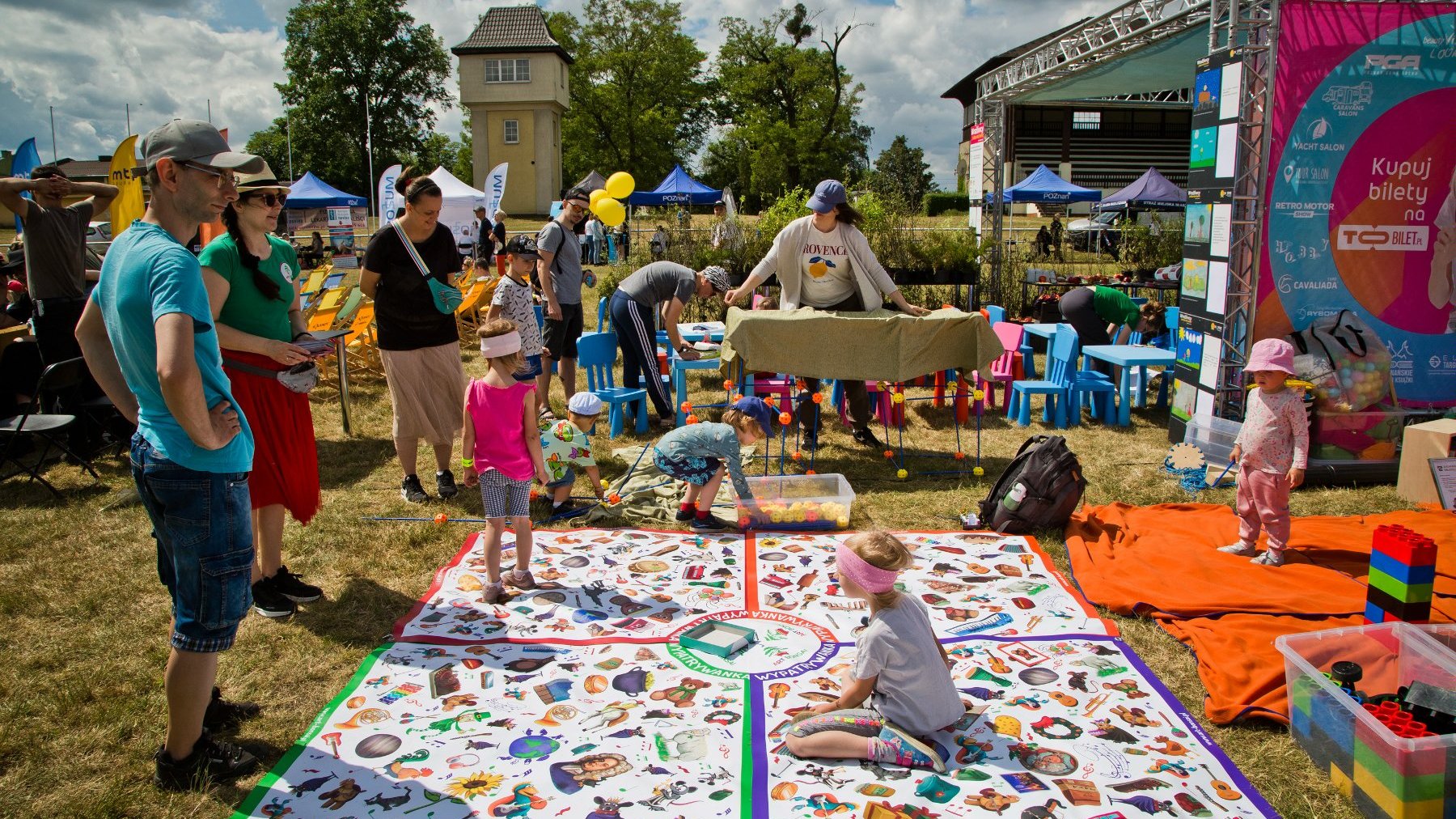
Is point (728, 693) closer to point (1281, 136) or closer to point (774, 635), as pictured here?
point (774, 635)

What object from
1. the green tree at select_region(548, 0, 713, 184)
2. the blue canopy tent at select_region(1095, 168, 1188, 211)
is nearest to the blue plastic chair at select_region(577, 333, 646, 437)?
the blue canopy tent at select_region(1095, 168, 1188, 211)

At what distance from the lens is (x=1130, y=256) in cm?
1842

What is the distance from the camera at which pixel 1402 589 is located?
346cm

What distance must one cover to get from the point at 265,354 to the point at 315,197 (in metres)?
23.7

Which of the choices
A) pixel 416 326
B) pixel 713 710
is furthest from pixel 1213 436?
pixel 416 326

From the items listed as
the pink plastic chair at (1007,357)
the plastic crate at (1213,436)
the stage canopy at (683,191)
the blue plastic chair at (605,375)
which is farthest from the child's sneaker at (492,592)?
the stage canopy at (683,191)

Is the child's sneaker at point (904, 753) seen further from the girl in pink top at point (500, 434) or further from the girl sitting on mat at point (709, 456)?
the girl sitting on mat at point (709, 456)

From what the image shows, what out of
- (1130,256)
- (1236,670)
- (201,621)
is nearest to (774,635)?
(1236,670)

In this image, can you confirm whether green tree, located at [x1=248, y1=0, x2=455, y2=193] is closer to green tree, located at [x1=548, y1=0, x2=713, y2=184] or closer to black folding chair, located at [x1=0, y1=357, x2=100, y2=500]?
green tree, located at [x1=548, y1=0, x2=713, y2=184]

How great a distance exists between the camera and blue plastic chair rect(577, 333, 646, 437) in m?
7.48

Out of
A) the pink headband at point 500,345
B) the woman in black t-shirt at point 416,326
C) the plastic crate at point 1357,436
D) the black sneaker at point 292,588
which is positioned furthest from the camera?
the plastic crate at point 1357,436

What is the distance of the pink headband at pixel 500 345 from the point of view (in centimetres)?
416

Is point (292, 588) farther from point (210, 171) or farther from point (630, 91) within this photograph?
point (630, 91)

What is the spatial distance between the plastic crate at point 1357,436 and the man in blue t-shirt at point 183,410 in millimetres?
6568
